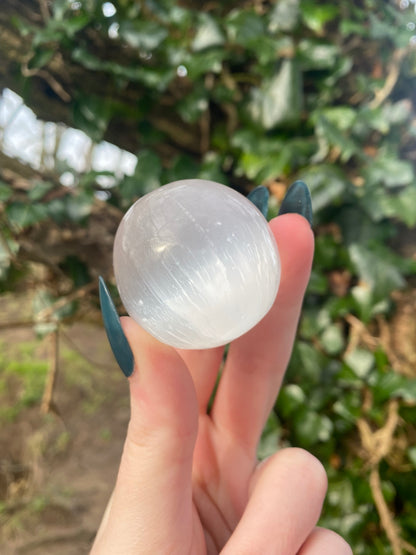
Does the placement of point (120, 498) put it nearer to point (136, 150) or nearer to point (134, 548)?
point (134, 548)

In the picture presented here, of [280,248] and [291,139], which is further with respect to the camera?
[291,139]

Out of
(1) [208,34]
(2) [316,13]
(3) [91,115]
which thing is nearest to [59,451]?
(3) [91,115]

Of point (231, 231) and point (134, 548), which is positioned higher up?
point (231, 231)

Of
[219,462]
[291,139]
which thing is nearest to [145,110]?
[291,139]

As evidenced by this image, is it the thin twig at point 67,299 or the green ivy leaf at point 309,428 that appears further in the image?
the thin twig at point 67,299

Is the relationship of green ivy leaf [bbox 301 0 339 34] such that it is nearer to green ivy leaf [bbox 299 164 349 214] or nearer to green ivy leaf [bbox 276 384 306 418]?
green ivy leaf [bbox 299 164 349 214]

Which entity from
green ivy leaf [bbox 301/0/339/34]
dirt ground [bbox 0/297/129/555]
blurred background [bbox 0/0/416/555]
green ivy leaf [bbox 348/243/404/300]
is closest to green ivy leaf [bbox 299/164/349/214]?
blurred background [bbox 0/0/416/555]

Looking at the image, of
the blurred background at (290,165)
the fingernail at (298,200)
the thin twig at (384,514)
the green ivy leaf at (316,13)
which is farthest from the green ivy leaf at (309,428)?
the green ivy leaf at (316,13)

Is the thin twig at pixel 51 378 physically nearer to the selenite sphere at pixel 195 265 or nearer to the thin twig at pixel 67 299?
the thin twig at pixel 67 299
